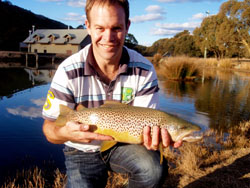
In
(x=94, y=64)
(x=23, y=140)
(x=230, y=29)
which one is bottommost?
(x=23, y=140)

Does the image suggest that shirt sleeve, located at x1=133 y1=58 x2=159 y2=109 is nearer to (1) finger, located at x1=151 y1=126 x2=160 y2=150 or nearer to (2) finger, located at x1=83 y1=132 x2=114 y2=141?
(1) finger, located at x1=151 y1=126 x2=160 y2=150

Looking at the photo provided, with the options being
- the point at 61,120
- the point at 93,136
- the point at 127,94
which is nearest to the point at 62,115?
the point at 61,120

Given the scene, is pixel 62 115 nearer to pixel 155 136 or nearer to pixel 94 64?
pixel 94 64

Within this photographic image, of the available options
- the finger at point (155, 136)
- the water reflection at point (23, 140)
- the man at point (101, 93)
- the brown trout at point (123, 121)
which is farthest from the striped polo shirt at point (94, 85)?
the water reflection at point (23, 140)

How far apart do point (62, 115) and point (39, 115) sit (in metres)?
7.20

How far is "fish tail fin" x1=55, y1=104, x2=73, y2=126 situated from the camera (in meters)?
2.92

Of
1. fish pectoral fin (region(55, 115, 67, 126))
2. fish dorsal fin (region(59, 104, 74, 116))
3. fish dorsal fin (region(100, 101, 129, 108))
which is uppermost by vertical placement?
fish dorsal fin (region(100, 101, 129, 108))

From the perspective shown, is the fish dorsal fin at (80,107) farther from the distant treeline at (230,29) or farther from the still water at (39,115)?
the distant treeline at (230,29)

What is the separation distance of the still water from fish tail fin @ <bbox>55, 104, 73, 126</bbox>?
11.0 feet

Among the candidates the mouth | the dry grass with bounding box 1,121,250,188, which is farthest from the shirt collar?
the dry grass with bounding box 1,121,250,188

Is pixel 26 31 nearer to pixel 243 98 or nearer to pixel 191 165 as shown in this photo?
pixel 243 98

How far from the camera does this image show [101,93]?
3.20 meters

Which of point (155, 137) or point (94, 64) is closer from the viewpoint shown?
point (155, 137)

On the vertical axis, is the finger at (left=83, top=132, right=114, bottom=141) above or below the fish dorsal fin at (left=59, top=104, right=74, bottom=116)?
below
